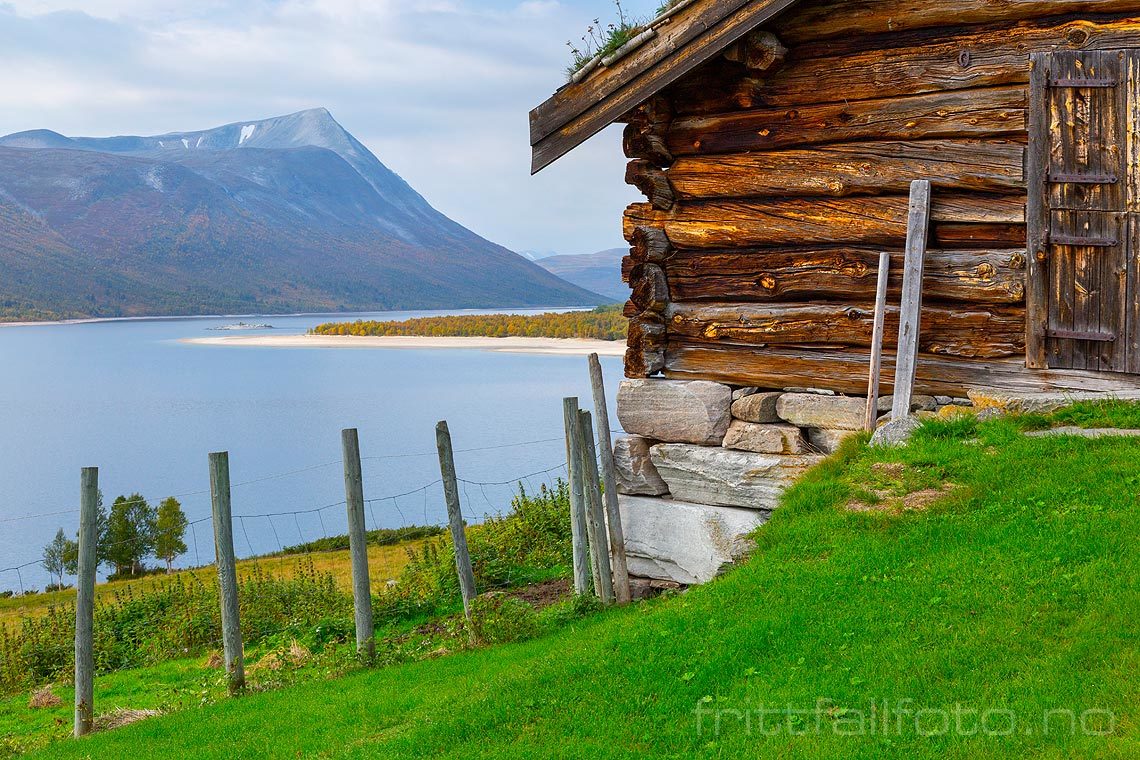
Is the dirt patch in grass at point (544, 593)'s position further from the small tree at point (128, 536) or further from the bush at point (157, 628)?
the small tree at point (128, 536)

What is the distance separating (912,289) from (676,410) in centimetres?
254

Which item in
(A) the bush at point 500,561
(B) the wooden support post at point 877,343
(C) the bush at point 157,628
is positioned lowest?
(C) the bush at point 157,628

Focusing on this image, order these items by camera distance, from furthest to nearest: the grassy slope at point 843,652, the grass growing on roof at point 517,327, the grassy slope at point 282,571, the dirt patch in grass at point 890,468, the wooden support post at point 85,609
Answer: the grass growing on roof at point 517,327 < the grassy slope at point 282,571 < the wooden support post at point 85,609 < the dirt patch in grass at point 890,468 < the grassy slope at point 843,652

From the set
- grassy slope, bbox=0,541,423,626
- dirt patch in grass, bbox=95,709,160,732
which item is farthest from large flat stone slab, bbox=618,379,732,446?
grassy slope, bbox=0,541,423,626

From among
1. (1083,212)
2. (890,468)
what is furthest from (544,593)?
(1083,212)

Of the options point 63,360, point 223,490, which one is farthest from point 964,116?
point 63,360

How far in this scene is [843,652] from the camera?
5.64 metres

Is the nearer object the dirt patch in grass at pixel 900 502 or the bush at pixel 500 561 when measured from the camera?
the dirt patch in grass at pixel 900 502

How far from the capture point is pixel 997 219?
859 cm

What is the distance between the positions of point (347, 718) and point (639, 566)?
3.87 meters

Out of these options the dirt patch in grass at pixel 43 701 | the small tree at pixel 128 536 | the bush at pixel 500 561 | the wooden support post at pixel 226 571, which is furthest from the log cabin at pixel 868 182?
the small tree at pixel 128 536

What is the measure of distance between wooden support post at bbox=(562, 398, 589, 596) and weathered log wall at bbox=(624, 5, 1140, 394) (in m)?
1.21

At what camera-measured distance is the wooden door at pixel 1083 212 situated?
26.4 feet

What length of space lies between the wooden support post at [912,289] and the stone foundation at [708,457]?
384mm
